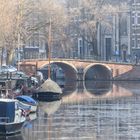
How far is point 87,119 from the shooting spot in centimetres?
3719

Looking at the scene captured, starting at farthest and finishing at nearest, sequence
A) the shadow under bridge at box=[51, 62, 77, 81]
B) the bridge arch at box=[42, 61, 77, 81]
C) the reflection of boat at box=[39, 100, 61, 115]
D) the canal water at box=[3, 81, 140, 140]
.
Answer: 1. the shadow under bridge at box=[51, 62, 77, 81]
2. the bridge arch at box=[42, 61, 77, 81]
3. the reflection of boat at box=[39, 100, 61, 115]
4. the canal water at box=[3, 81, 140, 140]

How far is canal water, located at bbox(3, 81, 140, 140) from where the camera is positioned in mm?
30547

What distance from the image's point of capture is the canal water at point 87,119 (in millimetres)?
30547

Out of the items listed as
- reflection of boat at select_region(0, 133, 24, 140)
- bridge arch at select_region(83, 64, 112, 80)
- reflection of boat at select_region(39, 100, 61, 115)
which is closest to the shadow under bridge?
bridge arch at select_region(83, 64, 112, 80)

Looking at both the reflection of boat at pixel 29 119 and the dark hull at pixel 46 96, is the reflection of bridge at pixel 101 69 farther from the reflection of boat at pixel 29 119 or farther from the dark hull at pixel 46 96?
the reflection of boat at pixel 29 119

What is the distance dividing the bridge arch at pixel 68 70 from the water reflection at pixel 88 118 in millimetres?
21626

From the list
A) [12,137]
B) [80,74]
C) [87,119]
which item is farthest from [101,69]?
[12,137]

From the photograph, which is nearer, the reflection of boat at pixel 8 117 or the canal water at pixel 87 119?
the reflection of boat at pixel 8 117

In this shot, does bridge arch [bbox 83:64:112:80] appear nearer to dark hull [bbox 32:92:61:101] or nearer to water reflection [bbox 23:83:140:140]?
water reflection [bbox 23:83:140:140]

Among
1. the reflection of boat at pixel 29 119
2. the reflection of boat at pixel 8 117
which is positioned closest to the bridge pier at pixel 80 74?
the reflection of boat at pixel 29 119

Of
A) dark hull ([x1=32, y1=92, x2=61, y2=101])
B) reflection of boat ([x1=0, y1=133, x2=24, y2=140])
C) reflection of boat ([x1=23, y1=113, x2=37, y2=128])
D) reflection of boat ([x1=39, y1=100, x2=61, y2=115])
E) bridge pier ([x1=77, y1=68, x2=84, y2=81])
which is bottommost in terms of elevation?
reflection of boat ([x1=0, y1=133, x2=24, y2=140])

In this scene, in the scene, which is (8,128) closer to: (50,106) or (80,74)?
(50,106)

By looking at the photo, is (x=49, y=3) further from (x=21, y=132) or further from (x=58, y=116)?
(x=21, y=132)

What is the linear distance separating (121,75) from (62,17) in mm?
12598
